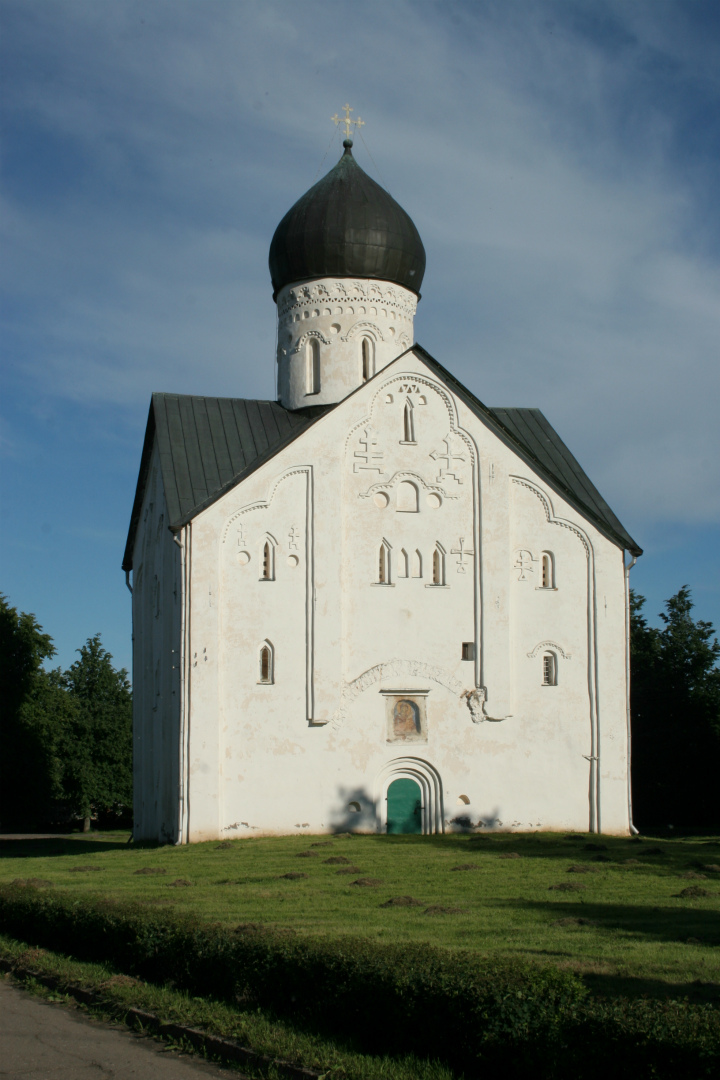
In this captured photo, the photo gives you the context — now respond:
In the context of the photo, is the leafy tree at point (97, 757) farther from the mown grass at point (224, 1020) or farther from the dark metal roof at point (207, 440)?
the mown grass at point (224, 1020)

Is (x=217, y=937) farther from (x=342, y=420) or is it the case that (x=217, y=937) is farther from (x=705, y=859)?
(x=342, y=420)

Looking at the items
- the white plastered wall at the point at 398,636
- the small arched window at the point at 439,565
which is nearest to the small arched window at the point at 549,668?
the white plastered wall at the point at 398,636

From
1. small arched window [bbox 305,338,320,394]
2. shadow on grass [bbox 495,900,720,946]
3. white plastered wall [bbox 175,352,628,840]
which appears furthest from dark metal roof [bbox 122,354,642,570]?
shadow on grass [bbox 495,900,720,946]

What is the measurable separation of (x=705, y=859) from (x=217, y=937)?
10.5m

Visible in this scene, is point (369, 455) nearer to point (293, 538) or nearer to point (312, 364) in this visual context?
point (293, 538)

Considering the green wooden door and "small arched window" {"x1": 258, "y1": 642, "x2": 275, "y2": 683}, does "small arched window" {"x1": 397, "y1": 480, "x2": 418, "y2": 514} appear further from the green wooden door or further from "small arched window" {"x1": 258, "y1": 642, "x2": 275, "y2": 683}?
the green wooden door

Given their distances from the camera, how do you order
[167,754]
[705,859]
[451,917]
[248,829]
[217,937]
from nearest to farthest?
1. [217,937]
2. [451,917]
3. [705,859]
4. [248,829]
5. [167,754]

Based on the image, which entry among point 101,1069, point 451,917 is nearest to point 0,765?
point 451,917

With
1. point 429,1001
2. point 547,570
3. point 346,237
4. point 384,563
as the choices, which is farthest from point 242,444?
point 429,1001

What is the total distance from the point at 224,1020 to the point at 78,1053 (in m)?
0.95

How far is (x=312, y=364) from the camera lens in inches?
987

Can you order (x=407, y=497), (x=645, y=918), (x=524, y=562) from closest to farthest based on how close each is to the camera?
(x=645, y=918), (x=407, y=497), (x=524, y=562)

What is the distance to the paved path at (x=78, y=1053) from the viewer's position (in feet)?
21.0

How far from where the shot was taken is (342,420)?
21.8 metres
